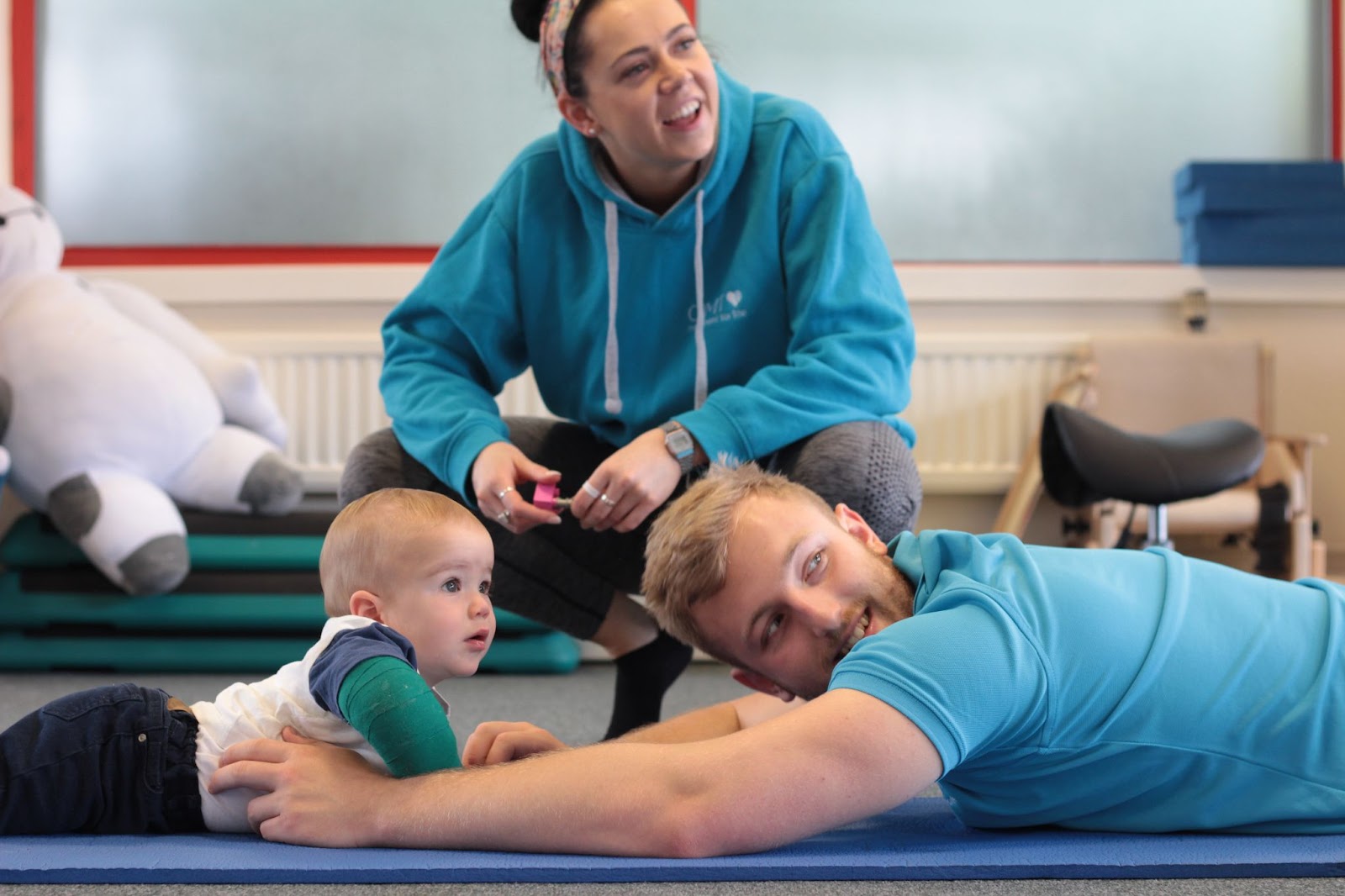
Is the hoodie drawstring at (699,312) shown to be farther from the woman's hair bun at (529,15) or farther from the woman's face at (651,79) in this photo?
the woman's hair bun at (529,15)

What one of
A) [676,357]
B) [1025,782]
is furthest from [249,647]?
[1025,782]

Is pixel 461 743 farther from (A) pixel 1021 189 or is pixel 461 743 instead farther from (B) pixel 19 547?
(A) pixel 1021 189

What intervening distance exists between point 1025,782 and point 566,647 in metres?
1.91

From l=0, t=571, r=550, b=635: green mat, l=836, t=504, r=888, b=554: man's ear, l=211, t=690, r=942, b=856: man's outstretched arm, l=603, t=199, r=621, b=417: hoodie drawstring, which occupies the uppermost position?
l=603, t=199, r=621, b=417: hoodie drawstring

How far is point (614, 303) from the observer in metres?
1.87

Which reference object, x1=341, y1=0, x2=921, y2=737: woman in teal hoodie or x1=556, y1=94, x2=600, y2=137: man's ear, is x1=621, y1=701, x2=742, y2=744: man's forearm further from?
x1=556, y1=94, x2=600, y2=137: man's ear

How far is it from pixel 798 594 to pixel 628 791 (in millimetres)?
241

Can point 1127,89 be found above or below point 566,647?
above

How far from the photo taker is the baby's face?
4.17ft

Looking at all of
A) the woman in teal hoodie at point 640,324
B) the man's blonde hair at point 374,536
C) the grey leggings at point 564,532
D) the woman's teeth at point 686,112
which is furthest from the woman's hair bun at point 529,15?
the man's blonde hair at point 374,536

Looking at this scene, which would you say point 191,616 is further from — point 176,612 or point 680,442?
point 680,442

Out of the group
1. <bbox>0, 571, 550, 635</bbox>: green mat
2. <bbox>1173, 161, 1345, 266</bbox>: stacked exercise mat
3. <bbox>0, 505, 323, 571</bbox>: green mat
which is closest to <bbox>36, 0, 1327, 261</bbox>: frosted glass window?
<bbox>1173, 161, 1345, 266</bbox>: stacked exercise mat

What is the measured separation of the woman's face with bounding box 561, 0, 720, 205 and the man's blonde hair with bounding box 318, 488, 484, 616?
663 mm

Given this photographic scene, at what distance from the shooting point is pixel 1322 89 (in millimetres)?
3645
